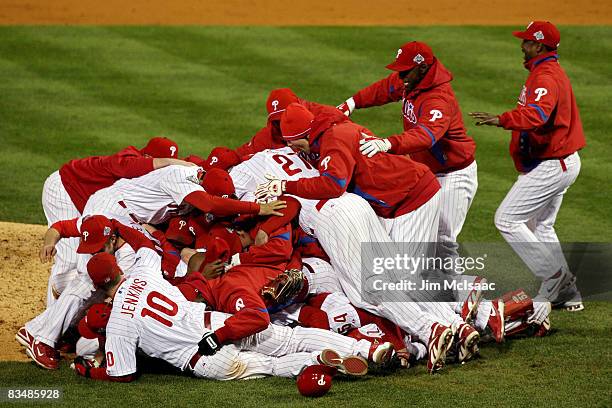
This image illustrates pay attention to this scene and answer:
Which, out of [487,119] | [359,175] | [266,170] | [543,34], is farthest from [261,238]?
[543,34]

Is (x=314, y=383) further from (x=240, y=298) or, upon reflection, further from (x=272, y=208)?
(x=272, y=208)

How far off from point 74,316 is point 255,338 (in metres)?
1.32

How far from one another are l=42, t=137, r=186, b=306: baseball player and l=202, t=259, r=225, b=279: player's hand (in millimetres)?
1008

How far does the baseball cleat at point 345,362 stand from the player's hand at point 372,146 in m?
1.47

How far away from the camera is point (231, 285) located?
7102 mm

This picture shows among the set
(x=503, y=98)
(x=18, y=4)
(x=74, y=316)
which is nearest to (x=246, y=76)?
(x=503, y=98)

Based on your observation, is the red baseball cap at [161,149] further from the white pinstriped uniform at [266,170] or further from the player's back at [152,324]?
the player's back at [152,324]

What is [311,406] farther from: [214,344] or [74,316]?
[74,316]

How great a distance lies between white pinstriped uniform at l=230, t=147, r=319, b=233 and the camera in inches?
308

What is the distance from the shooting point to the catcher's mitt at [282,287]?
23.2ft

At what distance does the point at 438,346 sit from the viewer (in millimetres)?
6816

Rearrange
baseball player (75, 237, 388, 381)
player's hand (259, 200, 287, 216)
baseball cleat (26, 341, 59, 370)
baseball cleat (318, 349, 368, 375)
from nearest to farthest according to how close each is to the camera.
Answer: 1. baseball cleat (318, 349, 368, 375)
2. baseball player (75, 237, 388, 381)
3. baseball cleat (26, 341, 59, 370)
4. player's hand (259, 200, 287, 216)

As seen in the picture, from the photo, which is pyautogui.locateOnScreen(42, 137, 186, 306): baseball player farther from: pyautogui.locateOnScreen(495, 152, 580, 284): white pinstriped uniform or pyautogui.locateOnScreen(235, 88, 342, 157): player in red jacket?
pyautogui.locateOnScreen(495, 152, 580, 284): white pinstriped uniform

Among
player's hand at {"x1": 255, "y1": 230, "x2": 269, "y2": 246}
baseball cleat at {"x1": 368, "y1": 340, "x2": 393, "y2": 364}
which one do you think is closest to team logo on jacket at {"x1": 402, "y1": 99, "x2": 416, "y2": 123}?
player's hand at {"x1": 255, "y1": 230, "x2": 269, "y2": 246}
